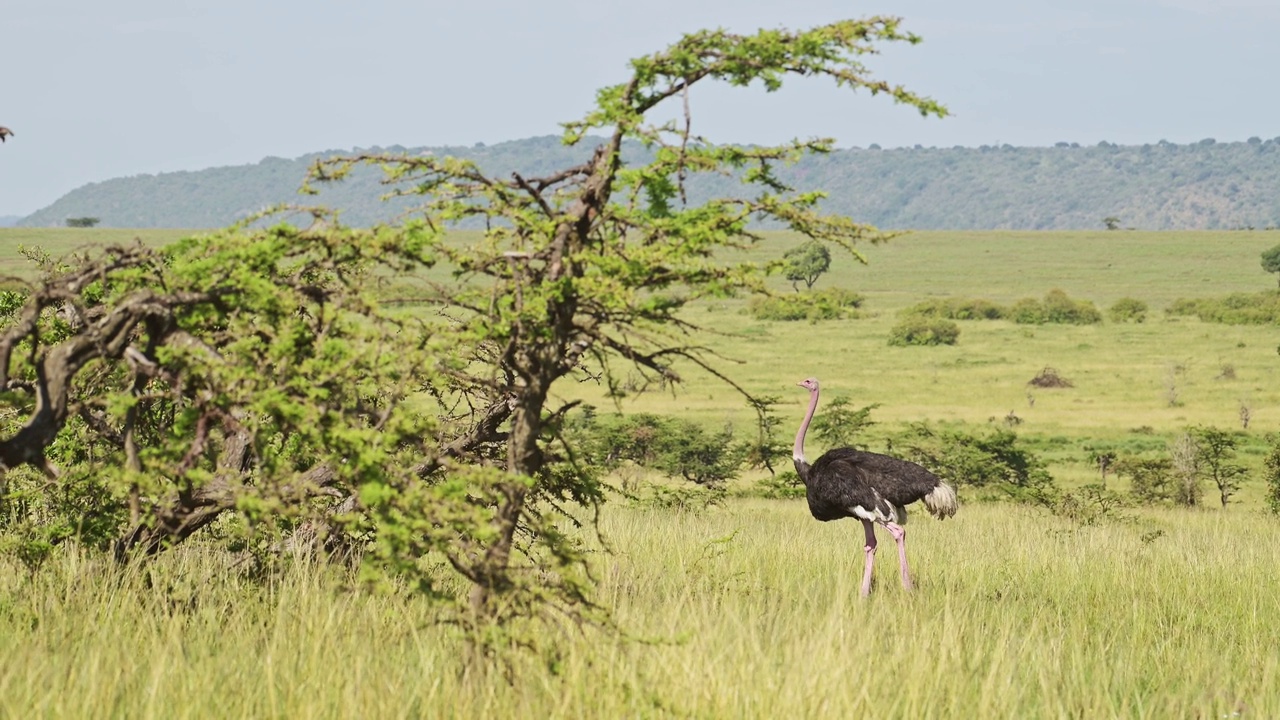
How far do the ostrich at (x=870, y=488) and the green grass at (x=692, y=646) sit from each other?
772 mm

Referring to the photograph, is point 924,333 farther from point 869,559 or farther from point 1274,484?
point 869,559

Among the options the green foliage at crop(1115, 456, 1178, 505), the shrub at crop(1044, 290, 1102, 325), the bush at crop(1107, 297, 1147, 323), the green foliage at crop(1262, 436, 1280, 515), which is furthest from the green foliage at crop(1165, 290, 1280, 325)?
the green foliage at crop(1262, 436, 1280, 515)

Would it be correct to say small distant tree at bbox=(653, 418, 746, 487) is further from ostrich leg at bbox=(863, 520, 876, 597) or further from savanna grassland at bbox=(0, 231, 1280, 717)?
ostrich leg at bbox=(863, 520, 876, 597)

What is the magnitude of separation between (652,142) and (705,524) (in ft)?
29.9

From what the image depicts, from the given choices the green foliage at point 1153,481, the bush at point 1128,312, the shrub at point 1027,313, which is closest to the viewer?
the green foliage at point 1153,481

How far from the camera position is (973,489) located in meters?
26.9

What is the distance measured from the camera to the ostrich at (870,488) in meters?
11.1

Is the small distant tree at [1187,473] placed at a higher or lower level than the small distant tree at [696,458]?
lower

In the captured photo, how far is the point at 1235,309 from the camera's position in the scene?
254 ft

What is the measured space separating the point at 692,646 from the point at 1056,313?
258ft

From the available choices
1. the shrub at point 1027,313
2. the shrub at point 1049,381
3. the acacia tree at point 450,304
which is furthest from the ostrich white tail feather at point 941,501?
the shrub at point 1027,313

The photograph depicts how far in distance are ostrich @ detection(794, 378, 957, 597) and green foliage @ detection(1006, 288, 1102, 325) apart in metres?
70.9

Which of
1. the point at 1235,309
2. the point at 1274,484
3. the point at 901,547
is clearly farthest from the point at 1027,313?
the point at 901,547

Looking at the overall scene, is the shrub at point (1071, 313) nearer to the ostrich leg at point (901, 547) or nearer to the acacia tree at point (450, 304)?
the ostrich leg at point (901, 547)
